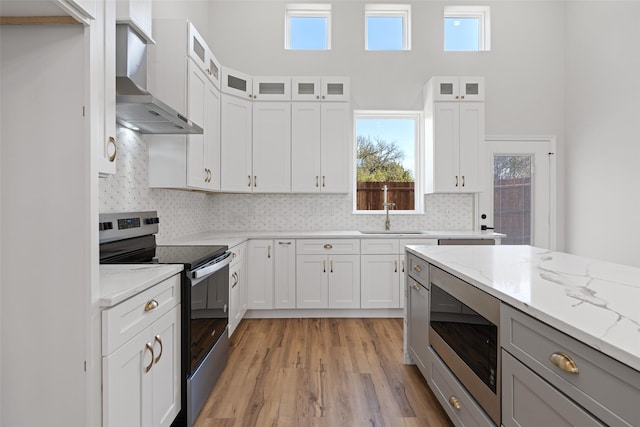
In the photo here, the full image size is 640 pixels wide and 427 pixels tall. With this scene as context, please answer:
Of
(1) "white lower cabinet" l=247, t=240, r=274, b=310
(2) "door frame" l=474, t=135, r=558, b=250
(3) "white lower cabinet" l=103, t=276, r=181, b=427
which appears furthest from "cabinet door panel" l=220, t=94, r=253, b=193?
(2) "door frame" l=474, t=135, r=558, b=250

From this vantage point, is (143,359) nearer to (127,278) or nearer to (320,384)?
(127,278)

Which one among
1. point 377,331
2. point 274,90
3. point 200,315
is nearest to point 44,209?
point 200,315

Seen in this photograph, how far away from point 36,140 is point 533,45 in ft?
16.9

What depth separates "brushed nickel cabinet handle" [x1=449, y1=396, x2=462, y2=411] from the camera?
163cm

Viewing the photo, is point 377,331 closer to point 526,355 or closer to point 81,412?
point 526,355

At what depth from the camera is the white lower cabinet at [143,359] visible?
1215 mm

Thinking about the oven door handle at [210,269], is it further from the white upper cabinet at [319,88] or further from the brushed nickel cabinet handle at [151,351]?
the white upper cabinet at [319,88]

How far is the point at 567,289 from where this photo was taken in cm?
124

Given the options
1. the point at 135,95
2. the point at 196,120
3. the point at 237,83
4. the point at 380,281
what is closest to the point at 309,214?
the point at 380,281

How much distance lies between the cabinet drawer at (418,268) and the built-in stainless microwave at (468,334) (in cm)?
8

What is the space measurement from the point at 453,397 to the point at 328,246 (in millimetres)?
2047

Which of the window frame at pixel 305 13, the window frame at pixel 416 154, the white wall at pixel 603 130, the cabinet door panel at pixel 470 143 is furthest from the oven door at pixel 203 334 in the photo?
the white wall at pixel 603 130

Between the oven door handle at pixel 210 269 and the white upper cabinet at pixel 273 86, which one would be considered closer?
the oven door handle at pixel 210 269

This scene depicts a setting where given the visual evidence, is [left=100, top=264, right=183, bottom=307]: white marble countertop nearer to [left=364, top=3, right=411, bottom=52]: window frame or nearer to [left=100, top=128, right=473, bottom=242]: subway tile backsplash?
[left=100, top=128, right=473, bottom=242]: subway tile backsplash
